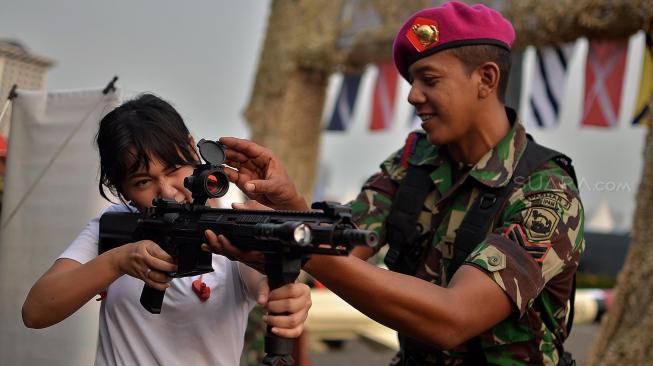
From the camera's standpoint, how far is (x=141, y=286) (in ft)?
6.42

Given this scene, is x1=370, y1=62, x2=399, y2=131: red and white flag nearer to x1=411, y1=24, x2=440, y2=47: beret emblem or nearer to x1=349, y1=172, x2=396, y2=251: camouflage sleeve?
x1=349, y1=172, x2=396, y2=251: camouflage sleeve

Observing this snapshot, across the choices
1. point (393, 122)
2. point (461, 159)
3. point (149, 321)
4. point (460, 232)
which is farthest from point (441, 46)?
point (393, 122)

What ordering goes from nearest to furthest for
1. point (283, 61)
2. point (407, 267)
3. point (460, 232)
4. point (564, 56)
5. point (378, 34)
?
point (460, 232) < point (407, 267) < point (564, 56) < point (378, 34) < point (283, 61)

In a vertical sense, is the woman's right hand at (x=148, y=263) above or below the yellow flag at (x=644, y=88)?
below

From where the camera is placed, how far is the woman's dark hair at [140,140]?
183 cm

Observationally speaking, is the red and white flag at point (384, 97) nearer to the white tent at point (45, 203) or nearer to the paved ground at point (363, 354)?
the paved ground at point (363, 354)

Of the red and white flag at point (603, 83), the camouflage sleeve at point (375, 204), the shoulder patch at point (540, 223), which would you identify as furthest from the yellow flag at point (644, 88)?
the shoulder patch at point (540, 223)

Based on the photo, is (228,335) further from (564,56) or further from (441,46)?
(564,56)

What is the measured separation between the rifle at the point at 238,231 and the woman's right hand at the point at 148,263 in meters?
0.02

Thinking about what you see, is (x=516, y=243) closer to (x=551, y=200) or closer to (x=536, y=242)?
(x=536, y=242)

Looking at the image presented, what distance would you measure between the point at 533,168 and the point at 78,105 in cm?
149

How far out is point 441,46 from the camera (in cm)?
219

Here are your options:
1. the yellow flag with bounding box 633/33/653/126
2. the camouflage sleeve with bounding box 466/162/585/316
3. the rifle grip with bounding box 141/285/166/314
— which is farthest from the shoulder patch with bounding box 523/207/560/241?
the yellow flag with bounding box 633/33/653/126

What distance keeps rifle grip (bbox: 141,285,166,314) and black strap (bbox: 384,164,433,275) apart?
33.5 inches
